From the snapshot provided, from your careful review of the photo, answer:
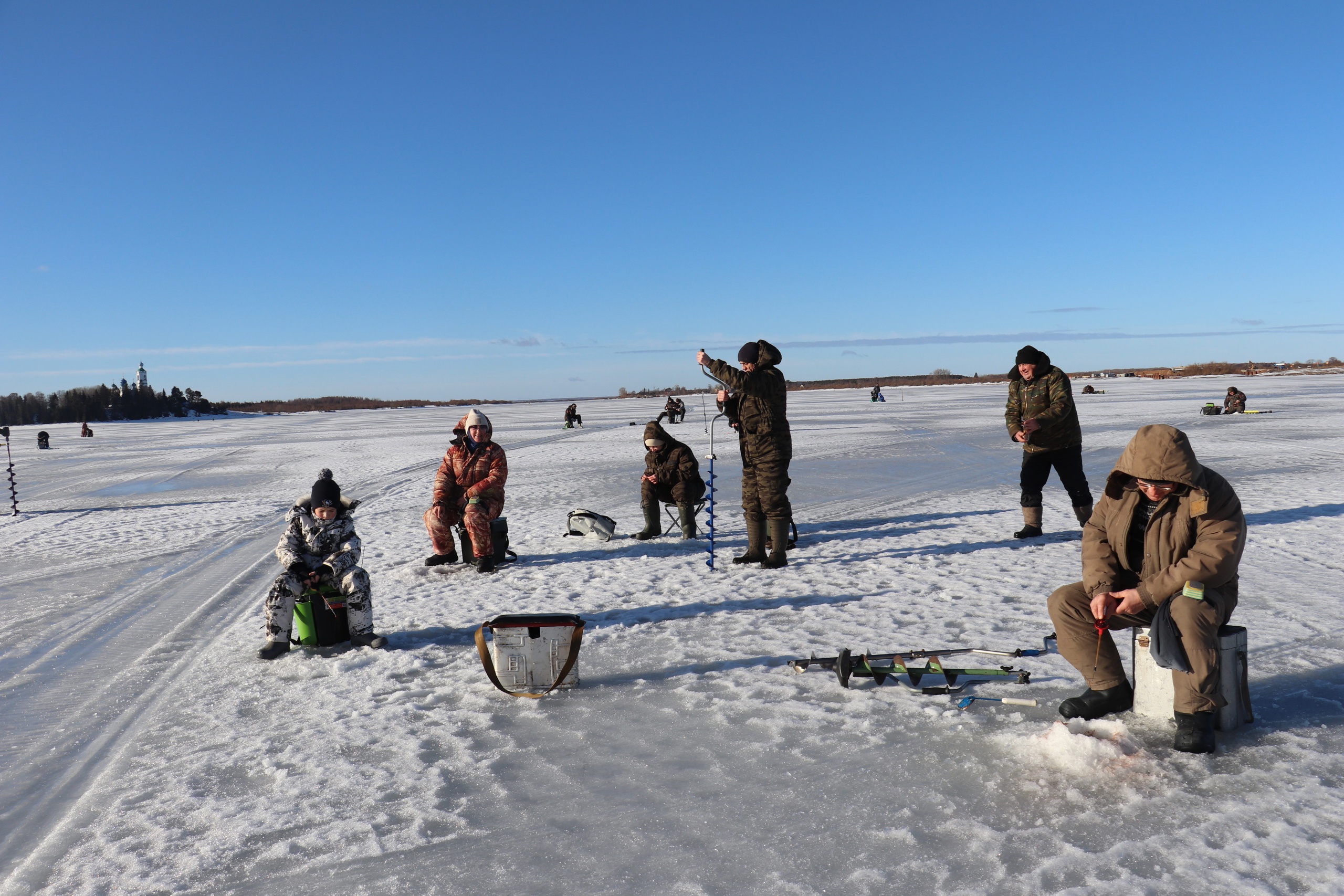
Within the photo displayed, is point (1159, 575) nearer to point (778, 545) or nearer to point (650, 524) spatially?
point (778, 545)

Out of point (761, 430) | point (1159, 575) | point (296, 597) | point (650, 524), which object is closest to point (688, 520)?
point (650, 524)

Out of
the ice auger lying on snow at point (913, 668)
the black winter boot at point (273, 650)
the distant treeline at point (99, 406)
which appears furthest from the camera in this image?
the distant treeline at point (99, 406)

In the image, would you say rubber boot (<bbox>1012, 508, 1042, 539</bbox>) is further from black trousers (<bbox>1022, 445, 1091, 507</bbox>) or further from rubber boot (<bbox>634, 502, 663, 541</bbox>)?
rubber boot (<bbox>634, 502, 663, 541</bbox>)

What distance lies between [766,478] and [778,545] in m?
0.71

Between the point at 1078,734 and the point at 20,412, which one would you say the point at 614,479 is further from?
the point at 20,412

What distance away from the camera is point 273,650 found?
527cm

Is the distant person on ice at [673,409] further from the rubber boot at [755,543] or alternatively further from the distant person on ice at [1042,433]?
the rubber boot at [755,543]

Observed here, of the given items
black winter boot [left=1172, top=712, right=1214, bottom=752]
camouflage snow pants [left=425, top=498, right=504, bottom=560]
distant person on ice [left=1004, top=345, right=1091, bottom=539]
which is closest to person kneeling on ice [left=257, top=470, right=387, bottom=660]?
camouflage snow pants [left=425, top=498, right=504, bottom=560]

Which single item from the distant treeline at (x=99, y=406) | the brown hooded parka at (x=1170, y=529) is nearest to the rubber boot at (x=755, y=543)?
the brown hooded parka at (x=1170, y=529)

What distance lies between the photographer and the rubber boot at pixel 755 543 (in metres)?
7.22

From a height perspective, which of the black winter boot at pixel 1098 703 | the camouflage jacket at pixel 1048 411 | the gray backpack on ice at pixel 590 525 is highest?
the camouflage jacket at pixel 1048 411

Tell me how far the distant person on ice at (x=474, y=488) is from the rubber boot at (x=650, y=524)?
5.95 feet

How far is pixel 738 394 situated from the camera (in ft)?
22.1

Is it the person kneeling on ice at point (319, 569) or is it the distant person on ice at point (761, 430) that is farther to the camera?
the distant person on ice at point (761, 430)
